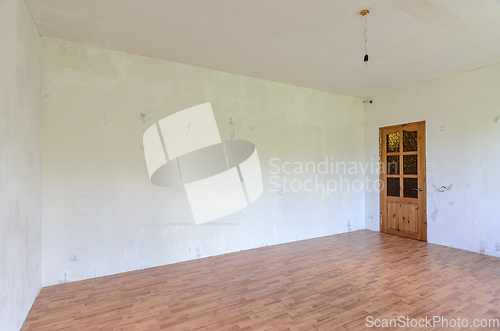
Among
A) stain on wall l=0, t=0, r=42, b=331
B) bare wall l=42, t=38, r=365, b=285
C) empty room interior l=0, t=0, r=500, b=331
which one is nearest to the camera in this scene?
stain on wall l=0, t=0, r=42, b=331

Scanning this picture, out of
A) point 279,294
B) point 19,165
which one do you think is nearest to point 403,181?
point 279,294

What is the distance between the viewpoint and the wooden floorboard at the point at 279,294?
92.5 inches

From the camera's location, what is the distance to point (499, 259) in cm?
386

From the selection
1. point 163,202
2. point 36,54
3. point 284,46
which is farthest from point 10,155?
point 284,46

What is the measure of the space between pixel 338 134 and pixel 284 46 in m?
2.80

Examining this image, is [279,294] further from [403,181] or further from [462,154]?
[462,154]

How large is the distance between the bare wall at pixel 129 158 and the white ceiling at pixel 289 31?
318 mm

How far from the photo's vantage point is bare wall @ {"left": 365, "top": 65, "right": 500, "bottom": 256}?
13.3ft

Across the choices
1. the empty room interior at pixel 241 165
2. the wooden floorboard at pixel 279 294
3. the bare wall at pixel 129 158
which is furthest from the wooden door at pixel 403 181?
the bare wall at pixel 129 158

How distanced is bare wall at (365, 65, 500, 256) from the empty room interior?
0.02m

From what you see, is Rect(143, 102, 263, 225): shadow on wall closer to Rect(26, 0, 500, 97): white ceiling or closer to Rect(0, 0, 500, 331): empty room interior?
Rect(0, 0, 500, 331): empty room interior

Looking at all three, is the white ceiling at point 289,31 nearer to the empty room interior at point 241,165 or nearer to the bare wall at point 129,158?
the empty room interior at point 241,165

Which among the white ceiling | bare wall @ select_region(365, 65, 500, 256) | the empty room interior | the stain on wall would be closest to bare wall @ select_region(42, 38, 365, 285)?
the empty room interior

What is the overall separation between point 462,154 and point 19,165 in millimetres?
5888
